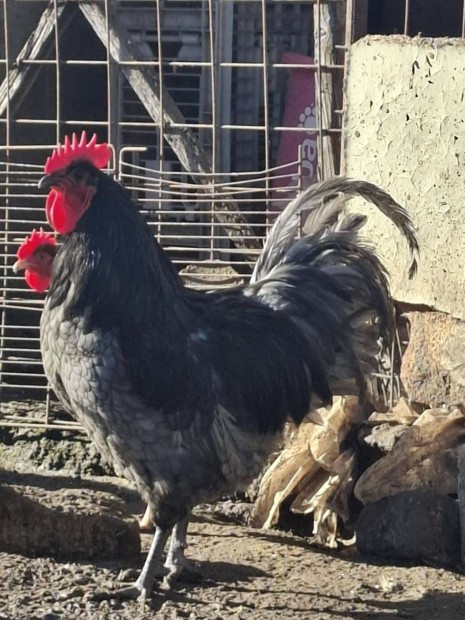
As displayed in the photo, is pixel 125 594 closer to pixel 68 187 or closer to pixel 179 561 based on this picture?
pixel 179 561

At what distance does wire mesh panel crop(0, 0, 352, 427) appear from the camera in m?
7.26

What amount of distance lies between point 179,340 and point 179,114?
2770 millimetres

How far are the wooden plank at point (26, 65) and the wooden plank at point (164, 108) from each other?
1.07 feet

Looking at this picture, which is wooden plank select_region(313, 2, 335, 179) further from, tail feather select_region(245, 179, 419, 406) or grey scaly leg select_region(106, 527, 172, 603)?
grey scaly leg select_region(106, 527, 172, 603)

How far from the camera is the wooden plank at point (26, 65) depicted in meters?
7.90

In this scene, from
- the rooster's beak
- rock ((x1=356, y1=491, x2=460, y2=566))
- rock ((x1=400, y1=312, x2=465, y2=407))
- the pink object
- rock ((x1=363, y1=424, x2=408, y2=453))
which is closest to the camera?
the rooster's beak

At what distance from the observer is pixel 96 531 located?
5.62 m

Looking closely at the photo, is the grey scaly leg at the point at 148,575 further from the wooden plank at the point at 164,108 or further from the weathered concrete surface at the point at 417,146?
the wooden plank at the point at 164,108

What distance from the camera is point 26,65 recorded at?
26.2ft

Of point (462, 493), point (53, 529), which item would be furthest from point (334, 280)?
point (53, 529)

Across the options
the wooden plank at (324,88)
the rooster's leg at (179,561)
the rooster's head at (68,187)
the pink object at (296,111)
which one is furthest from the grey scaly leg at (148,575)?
the pink object at (296,111)

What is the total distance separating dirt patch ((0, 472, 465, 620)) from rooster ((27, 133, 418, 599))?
0.21 meters

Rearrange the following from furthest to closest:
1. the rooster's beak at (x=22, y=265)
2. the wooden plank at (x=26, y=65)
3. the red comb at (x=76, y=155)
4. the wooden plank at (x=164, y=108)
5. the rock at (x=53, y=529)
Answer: the wooden plank at (x=26, y=65), the wooden plank at (x=164, y=108), the rooster's beak at (x=22, y=265), the rock at (x=53, y=529), the red comb at (x=76, y=155)

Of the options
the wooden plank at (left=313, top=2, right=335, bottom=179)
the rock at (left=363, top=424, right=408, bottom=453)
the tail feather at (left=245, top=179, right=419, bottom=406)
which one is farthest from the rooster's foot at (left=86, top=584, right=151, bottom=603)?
the wooden plank at (left=313, top=2, right=335, bottom=179)
